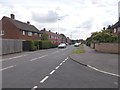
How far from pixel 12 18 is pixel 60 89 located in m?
59.3

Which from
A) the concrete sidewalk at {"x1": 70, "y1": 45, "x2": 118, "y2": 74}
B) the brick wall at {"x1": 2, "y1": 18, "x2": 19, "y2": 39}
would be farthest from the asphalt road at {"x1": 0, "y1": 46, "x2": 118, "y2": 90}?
the brick wall at {"x1": 2, "y1": 18, "x2": 19, "y2": 39}

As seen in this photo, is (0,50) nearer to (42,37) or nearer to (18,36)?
(18,36)

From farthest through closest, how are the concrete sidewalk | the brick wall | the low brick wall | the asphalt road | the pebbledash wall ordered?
the brick wall
the low brick wall
the pebbledash wall
the concrete sidewalk
the asphalt road

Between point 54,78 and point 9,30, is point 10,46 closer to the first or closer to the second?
point 9,30

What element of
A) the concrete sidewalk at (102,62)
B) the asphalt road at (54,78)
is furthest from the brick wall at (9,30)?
the asphalt road at (54,78)

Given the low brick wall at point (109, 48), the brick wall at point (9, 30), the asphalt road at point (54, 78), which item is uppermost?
the brick wall at point (9, 30)

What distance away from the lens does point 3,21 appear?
61156 millimetres

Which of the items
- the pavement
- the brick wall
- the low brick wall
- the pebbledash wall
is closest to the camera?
the pavement

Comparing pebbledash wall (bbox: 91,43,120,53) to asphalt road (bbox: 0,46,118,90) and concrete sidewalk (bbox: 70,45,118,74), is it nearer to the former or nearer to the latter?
concrete sidewalk (bbox: 70,45,118,74)

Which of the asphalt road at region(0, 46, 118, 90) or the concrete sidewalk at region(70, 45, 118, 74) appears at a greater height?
the asphalt road at region(0, 46, 118, 90)

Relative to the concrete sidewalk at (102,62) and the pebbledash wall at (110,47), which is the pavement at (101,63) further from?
the pebbledash wall at (110,47)

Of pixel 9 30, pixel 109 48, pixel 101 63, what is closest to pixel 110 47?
pixel 109 48

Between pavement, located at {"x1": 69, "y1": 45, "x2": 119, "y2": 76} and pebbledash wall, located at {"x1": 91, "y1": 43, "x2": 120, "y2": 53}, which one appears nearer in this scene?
pavement, located at {"x1": 69, "y1": 45, "x2": 119, "y2": 76}

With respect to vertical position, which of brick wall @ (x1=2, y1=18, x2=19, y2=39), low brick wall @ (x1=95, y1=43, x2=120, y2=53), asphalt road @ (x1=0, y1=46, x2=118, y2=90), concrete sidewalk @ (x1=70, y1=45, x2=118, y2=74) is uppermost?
brick wall @ (x1=2, y1=18, x2=19, y2=39)
